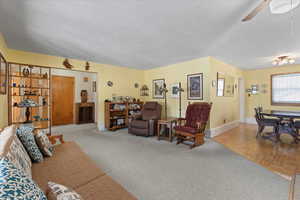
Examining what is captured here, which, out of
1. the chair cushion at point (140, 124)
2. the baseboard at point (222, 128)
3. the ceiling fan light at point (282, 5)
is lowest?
the baseboard at point (222, 128)

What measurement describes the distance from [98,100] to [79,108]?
165 centimetres

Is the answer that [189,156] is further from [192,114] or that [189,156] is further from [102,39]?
[102,39]

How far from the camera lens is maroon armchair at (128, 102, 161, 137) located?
4.08 metres

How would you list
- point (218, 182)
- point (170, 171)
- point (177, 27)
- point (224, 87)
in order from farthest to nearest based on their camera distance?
point (224, 87), point (177, 27), point (170, 171), point (218, 182)

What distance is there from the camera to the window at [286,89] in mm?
5035

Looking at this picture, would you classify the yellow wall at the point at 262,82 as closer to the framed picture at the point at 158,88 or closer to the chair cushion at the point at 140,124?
the framed picture at the point at 158,88

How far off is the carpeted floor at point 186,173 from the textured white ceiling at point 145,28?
2480mm

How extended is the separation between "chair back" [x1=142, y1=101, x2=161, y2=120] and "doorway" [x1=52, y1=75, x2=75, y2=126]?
3.55 meters

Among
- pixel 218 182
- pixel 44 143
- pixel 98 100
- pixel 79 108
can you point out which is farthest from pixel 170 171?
pixel 79 108

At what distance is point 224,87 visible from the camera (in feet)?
15.7

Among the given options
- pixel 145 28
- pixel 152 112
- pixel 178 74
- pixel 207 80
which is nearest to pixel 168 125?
pixel 152 112

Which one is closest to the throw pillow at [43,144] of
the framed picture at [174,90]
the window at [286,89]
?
the framed picture at [174,90]

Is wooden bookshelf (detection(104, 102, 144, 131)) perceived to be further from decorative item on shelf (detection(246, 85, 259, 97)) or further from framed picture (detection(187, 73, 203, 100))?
decorative item on shelf (detection(246, 85, 259, 97))

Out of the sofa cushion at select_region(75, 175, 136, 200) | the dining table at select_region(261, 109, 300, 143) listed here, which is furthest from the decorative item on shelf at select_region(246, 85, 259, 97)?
the sofa cushion at select_region(75, 175, 136, 200)
